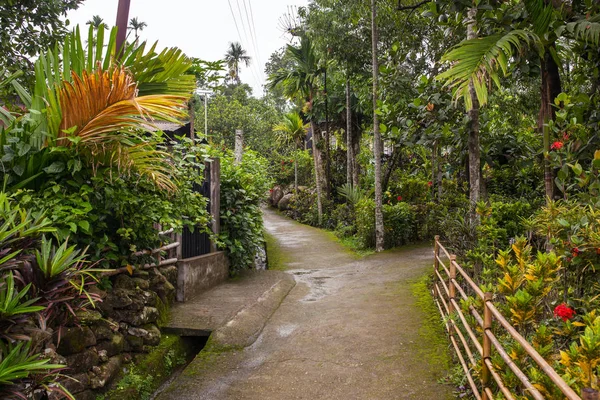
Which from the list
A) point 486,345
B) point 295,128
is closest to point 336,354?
point 486,345

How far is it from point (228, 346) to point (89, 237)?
5.98 ft

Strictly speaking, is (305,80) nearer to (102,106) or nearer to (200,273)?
(200,273)

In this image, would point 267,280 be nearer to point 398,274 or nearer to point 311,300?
point 311,300

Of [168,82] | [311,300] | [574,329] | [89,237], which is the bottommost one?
[311,300]

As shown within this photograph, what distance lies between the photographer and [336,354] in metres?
4.68

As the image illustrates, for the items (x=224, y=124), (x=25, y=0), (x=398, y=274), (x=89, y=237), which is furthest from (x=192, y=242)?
(x=224, y=124)

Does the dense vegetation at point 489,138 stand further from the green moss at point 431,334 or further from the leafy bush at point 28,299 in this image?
the leafy bush at point 28,299

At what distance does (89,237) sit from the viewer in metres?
3.99

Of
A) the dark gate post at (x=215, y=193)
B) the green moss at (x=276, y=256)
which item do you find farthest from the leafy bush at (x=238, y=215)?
the green moss at (x=276, y=256)

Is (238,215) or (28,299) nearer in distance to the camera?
(28,299)

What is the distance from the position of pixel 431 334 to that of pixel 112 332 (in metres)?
3.23

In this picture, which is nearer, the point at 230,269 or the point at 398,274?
the point at 230,269

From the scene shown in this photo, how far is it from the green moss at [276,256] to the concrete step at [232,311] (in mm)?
2180

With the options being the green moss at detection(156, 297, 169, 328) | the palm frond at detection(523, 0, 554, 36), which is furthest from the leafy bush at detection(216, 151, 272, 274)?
the palm frond at detection(523, 0, 554, 36)
